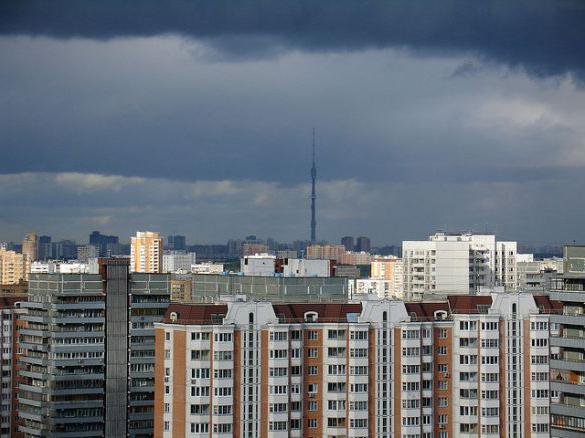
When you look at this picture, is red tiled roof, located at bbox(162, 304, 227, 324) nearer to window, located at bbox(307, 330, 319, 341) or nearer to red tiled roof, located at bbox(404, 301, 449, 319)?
window, located at bbox(307, 330, 319, 341)

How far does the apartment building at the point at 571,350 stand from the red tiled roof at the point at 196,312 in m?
18.0

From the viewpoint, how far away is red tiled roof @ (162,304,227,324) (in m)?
74.2

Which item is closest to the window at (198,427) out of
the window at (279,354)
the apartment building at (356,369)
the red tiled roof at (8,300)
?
the apartment building at (356,369)

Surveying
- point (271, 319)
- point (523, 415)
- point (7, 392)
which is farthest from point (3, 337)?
point (523, 415)

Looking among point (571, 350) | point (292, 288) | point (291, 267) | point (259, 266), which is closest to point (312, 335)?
point (292, 288)

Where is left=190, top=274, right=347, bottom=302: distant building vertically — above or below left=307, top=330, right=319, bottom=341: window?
above

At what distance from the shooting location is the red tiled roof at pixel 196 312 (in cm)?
7425

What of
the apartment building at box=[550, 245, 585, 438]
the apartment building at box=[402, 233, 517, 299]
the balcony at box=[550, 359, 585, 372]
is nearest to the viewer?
the apartment building at box=[550, 245, 585, 438]

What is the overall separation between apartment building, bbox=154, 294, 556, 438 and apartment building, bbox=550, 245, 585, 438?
12.1m

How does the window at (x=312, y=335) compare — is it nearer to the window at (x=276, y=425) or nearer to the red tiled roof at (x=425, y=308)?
the window at (x=276, y=425)

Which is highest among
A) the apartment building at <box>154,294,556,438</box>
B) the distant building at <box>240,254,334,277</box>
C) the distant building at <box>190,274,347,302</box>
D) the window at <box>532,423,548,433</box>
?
the distant building at <box>240,254,334,277</box>

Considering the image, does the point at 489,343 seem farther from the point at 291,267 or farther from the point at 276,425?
the point at 291,267

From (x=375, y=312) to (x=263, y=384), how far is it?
24.5 ft

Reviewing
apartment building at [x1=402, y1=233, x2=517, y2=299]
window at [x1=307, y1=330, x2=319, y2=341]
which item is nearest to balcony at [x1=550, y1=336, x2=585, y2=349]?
window at [x1=307, y1=330, x2=319, y2=341]
